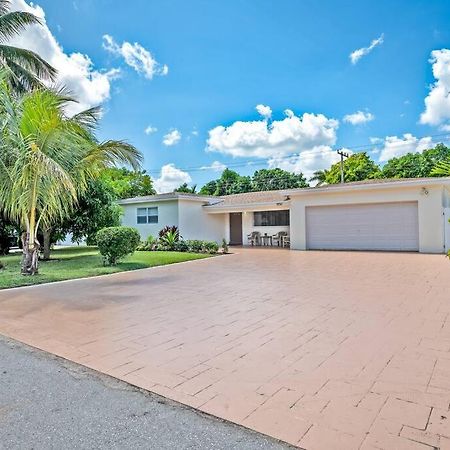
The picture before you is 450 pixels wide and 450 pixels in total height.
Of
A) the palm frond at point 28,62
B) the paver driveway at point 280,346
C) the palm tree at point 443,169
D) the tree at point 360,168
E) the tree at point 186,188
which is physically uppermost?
the palm frond at point 28,62

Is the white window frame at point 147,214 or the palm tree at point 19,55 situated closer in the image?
the palm tree at point 19,55

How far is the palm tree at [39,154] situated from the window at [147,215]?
11.4m

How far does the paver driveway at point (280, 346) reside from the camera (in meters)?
2.82

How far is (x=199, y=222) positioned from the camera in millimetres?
23156

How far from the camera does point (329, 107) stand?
2583cm

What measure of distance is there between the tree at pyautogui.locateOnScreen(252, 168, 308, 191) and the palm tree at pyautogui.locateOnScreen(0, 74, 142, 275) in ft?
128

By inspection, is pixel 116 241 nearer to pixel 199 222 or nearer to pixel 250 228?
pixel 199 222

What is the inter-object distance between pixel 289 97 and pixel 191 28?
10.3m

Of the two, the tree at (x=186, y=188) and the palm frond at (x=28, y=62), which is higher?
the palm frond at (x=28, y=62)

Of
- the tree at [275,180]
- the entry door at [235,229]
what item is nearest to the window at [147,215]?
the entry door at [235,229]

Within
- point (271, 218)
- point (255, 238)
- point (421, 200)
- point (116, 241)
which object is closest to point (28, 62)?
point (116, 241)

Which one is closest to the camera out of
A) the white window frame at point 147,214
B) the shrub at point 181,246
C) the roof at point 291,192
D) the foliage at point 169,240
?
the roof at point 291,192

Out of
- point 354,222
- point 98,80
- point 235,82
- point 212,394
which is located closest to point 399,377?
point 212,394

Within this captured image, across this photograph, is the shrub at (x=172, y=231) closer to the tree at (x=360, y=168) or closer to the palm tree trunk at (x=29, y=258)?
the palm tree trunk at (x=29, y=258)
